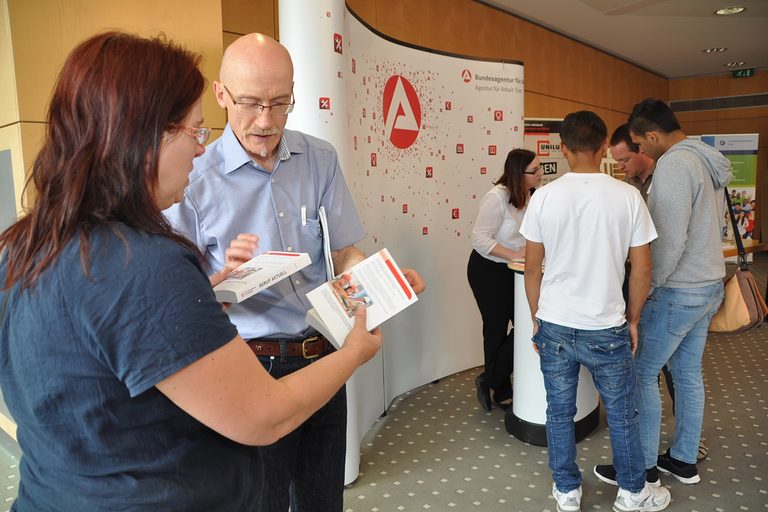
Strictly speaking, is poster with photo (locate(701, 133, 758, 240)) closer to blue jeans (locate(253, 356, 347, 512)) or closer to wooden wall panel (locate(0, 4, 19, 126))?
blue jeans (locate(253, 356, 347, 512))

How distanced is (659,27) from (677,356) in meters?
6.18

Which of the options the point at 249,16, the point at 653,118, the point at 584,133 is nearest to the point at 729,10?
the point at 653,118

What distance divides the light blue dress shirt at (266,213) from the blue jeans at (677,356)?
4.97 feet

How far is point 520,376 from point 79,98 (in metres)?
2.68

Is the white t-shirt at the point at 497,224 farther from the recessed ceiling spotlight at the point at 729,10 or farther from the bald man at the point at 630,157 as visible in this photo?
the recessed ceiling spotlight at the point at 729,10

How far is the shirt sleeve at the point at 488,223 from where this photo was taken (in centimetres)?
345

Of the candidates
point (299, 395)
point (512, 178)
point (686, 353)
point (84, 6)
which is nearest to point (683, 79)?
point (512, 178)

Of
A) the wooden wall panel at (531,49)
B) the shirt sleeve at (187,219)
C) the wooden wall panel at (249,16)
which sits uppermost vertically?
the wooden wall panel at (531,49)

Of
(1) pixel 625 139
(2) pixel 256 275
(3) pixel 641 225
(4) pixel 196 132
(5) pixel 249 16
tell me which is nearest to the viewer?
(4) pixel 196 132

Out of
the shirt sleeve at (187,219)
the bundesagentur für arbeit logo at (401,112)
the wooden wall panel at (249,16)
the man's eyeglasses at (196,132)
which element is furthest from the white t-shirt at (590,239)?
the wooden wall panel at (249,16)

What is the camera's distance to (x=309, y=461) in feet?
5.07

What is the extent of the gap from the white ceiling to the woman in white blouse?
11.2ft

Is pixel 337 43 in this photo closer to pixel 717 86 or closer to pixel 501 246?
pixel 501 246

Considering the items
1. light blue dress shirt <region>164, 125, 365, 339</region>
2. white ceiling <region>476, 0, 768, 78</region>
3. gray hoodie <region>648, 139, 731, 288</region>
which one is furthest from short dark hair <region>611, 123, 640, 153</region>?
white ceiling <region>476, 0, 768, 78</region>
